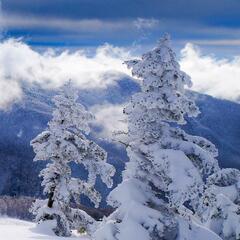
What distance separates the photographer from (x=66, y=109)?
33.0 m

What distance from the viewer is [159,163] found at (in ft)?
63.5

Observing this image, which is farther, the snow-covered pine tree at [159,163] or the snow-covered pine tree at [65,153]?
the snow-covered pine tree at [65,153]

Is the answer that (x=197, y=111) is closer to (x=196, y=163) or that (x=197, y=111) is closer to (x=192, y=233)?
(x=196, y=163)

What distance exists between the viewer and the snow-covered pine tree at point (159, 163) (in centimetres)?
1902

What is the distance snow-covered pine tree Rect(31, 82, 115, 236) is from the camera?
104ft

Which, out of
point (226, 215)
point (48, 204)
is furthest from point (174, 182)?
point (48, 204)

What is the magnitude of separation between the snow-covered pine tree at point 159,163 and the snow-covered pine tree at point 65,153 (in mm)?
9134

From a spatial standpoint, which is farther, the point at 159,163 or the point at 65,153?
the point at 65,153

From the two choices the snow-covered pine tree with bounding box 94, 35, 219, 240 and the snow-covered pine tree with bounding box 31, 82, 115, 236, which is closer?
the snow-covered pine tree with bounding box 94, 35, 219, 240

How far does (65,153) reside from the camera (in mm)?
33000

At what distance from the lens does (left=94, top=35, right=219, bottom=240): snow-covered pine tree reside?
62.4 ft

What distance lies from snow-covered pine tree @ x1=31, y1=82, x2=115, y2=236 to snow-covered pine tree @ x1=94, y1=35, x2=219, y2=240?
913cm

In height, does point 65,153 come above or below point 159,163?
above

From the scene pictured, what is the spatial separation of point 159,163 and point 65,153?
47.4 feet
